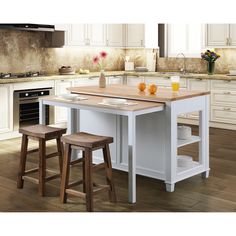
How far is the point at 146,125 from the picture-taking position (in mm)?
3801

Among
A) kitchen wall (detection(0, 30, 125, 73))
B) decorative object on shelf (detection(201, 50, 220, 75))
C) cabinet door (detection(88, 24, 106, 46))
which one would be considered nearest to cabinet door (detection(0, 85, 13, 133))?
kitchen wall (detection(0, 30, 125, 73))

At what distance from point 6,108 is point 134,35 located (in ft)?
11.5

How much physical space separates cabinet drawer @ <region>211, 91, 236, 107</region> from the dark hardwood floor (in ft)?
6.62

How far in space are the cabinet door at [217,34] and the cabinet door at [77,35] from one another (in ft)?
7.42

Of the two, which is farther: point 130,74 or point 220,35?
point 130,74

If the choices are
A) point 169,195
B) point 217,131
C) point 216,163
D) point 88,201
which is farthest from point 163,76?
point 88,201

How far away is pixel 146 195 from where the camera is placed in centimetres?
346

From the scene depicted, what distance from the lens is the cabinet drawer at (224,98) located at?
6383 millimetres

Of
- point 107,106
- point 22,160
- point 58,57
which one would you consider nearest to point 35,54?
point 58,57

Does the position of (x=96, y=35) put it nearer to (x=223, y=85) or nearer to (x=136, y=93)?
(x=223, y=85)

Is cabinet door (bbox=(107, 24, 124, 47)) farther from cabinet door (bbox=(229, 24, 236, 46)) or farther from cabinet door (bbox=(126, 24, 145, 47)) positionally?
cabinet door (bbox=(229, 24, 236, 46))
